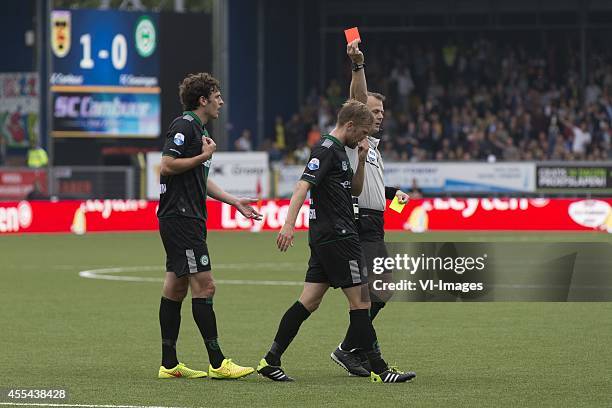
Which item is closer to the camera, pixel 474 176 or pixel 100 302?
pixel 100 302

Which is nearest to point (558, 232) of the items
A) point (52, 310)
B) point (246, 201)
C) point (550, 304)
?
point (550, 304)

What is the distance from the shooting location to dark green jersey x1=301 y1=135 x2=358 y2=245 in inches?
384

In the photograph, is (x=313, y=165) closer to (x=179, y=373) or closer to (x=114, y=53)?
(x=179, y=373)

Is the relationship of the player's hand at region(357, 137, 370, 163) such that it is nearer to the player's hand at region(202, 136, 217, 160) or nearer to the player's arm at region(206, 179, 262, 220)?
the player's arm at region(206, 179, 262, 220)

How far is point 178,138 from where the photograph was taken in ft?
32.2

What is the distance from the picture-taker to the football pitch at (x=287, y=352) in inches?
366

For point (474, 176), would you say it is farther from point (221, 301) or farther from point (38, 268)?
point (221, 301)

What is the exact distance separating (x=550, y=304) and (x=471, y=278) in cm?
506

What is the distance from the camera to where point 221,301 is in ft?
54.7

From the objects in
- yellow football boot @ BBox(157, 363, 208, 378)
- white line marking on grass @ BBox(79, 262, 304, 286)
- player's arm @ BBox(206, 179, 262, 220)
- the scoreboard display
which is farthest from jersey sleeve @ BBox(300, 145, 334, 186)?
the scoreboard display

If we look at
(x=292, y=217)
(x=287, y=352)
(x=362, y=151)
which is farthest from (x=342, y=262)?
(x=287, y=352)

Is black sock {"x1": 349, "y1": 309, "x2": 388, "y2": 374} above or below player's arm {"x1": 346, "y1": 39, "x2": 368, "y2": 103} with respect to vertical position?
below

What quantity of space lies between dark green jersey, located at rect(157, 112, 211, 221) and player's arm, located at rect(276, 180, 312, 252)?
2.35 feet

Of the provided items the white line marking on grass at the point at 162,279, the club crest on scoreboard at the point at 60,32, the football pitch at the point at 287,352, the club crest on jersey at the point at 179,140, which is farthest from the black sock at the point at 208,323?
the club crest on scoreboard at the point at 60,32
